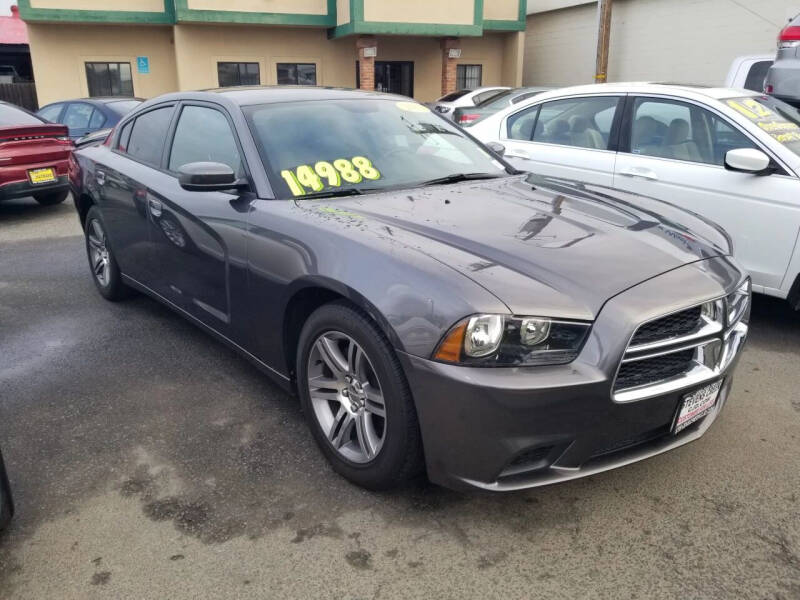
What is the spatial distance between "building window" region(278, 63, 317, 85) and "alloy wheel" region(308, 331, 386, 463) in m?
17.6

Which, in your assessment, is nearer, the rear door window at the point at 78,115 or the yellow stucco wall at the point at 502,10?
the rear door window at the point at 78,115

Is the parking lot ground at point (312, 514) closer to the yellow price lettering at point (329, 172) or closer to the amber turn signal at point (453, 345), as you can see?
Result: the amber turn signal at point (453, 345)

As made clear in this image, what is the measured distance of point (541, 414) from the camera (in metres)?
2.29

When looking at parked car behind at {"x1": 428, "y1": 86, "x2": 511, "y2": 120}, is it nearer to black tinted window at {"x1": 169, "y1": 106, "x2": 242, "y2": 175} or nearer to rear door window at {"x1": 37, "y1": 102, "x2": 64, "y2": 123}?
rear door window at {"x1": 37, "y1": 102, "x2": 64, "y2": 123}

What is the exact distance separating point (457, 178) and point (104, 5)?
16.6 meters

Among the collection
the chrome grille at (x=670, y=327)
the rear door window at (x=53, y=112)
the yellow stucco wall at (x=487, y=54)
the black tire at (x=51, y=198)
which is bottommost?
the black tire at (x=51, y=198)

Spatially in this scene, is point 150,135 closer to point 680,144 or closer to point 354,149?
point 354,149

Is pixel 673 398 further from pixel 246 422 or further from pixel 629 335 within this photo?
pixel 246 422

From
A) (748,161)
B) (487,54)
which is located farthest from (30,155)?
(487,54)

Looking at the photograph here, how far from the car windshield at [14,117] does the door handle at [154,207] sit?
18.0 feet

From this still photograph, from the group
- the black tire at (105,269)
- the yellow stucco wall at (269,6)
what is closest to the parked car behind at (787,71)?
the black tire at (105,269)

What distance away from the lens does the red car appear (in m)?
8.28

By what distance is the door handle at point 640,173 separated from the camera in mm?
5023

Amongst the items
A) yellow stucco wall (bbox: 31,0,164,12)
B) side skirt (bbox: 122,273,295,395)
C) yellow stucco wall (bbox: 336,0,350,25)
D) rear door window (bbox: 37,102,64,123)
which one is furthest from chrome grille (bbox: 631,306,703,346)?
yellow stucco wall (bbox: 31,0,164,12)
